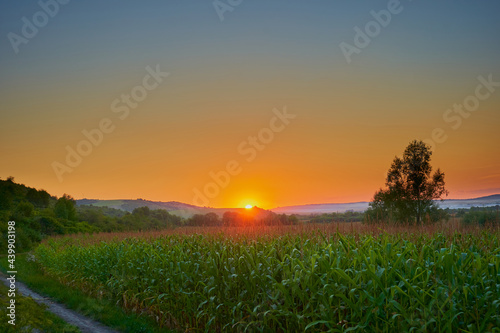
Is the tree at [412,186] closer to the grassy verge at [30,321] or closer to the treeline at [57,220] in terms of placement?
the treeline at [57,220]

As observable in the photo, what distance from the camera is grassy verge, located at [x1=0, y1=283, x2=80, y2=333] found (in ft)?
31.5

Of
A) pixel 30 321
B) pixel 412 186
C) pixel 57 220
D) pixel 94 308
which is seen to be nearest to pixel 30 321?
pixel 30 321

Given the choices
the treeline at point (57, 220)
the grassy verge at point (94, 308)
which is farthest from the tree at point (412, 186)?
the grassy verge at point (94, 308)

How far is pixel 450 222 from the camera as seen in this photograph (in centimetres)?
1180

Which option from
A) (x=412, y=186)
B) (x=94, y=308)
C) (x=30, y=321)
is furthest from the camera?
(x=412, y=186)

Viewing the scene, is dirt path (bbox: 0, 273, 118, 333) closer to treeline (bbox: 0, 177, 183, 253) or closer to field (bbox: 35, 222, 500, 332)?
field (bbox: 35, 222, 500, 332)

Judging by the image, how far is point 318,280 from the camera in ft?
23.3

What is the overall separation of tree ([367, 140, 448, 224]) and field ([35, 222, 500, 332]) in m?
40.0

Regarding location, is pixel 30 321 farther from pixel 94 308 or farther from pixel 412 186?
pixel 412 186

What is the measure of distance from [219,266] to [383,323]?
5.22 m

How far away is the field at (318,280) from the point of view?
235 inches

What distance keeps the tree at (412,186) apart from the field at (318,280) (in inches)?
1574

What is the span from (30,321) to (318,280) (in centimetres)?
806

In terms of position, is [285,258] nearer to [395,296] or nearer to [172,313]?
[395,296]
